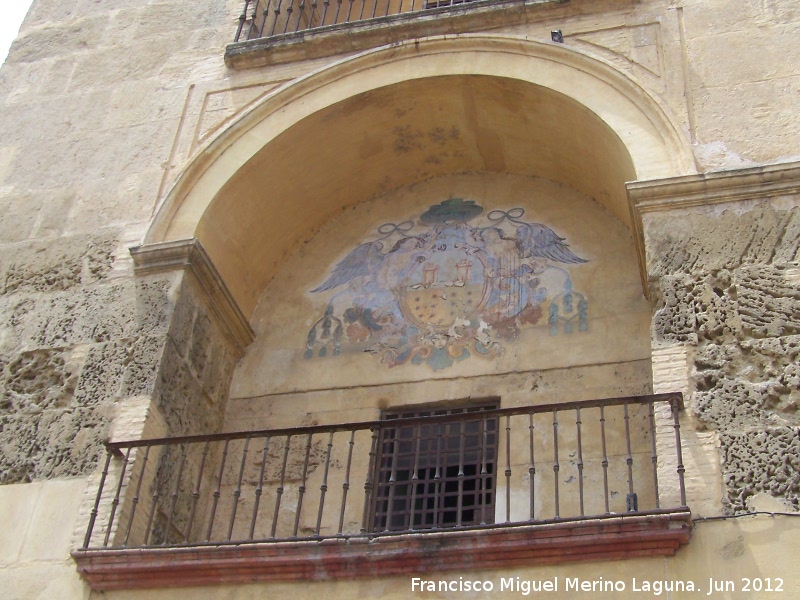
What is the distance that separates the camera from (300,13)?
27.5 ft

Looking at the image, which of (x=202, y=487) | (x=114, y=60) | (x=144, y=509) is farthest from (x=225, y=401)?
(x=114, y=60)

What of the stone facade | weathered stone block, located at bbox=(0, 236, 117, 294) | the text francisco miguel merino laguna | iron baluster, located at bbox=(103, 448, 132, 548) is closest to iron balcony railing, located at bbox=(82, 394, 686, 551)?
iron baluster, located at bbox=(103, 448, 132, 548)

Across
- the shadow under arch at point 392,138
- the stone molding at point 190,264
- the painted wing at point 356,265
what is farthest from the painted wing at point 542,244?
the stone molding at point 190,264

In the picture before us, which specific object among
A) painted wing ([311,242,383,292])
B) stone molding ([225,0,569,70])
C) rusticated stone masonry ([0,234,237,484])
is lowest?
rusticated stone masonry ([0,234,237,484])

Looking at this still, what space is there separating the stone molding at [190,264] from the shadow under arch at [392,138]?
5.8 inches

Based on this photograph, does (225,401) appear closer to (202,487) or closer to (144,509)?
(202,487)

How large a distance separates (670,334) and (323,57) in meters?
3.56

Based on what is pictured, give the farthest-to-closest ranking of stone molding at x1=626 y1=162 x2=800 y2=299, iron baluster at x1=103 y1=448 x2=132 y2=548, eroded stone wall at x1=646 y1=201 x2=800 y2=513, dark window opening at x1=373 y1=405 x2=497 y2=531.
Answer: dark window opening at x1=373 y1=405 x2=497 y2=531, stone molding at x1=626 y1=162 x2=800 y2=299, iron baluster at x1=103 y1=448 x2=132 y2=548, eroded stone wall at x1=646 y1=201 x2=800 y2=513

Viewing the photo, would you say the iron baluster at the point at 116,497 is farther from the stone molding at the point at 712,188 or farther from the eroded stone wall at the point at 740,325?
the stone molding at the point at 712,188

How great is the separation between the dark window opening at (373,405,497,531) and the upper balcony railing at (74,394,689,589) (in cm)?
1

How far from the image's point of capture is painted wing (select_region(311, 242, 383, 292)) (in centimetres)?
790

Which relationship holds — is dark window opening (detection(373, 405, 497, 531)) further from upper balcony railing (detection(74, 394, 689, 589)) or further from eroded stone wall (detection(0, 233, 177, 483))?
eroded stone wall (detection(0, 233, 177, 483))

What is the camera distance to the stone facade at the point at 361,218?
5922 millimetres

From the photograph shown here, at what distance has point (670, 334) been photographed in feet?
18.9
